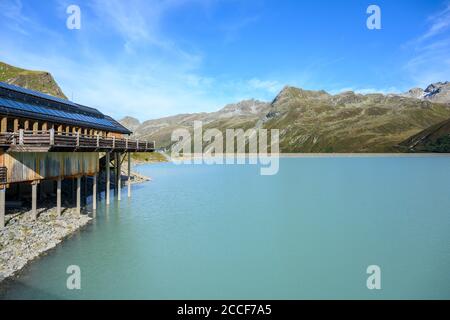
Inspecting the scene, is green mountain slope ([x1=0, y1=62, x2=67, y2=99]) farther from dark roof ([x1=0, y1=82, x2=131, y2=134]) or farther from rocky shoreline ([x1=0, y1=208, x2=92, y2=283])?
rocky shoreline ([x1=0, y1=208, x2=92, y2=283])

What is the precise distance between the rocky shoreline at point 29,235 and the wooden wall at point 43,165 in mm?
3841

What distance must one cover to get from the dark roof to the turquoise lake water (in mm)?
11678

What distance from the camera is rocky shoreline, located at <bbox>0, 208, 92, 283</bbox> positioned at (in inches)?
895

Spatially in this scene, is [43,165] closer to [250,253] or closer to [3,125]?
[3,125]

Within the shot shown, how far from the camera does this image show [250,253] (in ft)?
90.3

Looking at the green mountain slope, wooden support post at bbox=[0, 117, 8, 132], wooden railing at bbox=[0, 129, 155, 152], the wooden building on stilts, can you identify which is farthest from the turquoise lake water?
the green mountain slope

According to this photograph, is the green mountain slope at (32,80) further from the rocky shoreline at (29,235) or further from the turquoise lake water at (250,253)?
A: the rocky shoreline at (29,235)

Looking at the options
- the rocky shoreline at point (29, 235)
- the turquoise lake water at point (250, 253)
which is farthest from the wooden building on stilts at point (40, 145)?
the turquoise lake water at point (250, 253)

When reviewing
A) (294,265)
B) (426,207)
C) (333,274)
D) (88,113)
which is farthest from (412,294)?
(88,113)

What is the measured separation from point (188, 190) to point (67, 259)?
135 feet

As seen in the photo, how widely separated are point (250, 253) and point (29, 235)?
58.7ft

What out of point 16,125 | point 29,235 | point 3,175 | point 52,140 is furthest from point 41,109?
point 29,235
